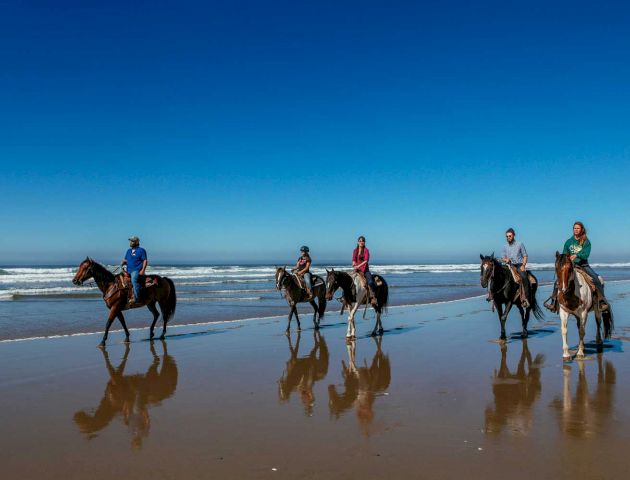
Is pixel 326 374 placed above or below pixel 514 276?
below

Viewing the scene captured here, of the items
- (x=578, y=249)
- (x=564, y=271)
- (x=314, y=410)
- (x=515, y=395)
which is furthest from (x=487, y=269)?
(x=314, y=410)

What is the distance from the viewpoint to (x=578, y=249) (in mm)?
9078

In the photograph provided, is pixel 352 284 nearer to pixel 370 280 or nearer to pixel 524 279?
pixel 370 280

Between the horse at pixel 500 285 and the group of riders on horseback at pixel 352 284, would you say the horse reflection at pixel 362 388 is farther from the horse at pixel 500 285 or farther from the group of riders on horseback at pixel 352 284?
the horse at pixel 500 285

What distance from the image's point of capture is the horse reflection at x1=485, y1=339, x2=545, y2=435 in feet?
17.5

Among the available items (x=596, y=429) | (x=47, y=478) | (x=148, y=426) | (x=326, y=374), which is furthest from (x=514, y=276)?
(x=47, y=478)

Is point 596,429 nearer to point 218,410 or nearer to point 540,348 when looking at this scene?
point 218,410

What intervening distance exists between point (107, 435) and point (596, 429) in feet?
15.9

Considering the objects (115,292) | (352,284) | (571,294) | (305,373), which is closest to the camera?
(305,373)

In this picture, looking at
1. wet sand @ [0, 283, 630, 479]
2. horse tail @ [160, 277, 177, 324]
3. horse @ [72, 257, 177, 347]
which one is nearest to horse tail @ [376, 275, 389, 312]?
wet sand @ [0, 283, 630, 479]

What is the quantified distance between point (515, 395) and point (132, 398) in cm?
486

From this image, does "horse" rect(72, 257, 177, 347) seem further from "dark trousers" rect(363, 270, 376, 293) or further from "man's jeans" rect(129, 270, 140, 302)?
"dark trousers" rect(363, 270, 376, 293)

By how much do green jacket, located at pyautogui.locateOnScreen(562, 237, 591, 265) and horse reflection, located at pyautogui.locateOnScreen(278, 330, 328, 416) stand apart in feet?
15.6

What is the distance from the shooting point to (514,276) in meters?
11.1
